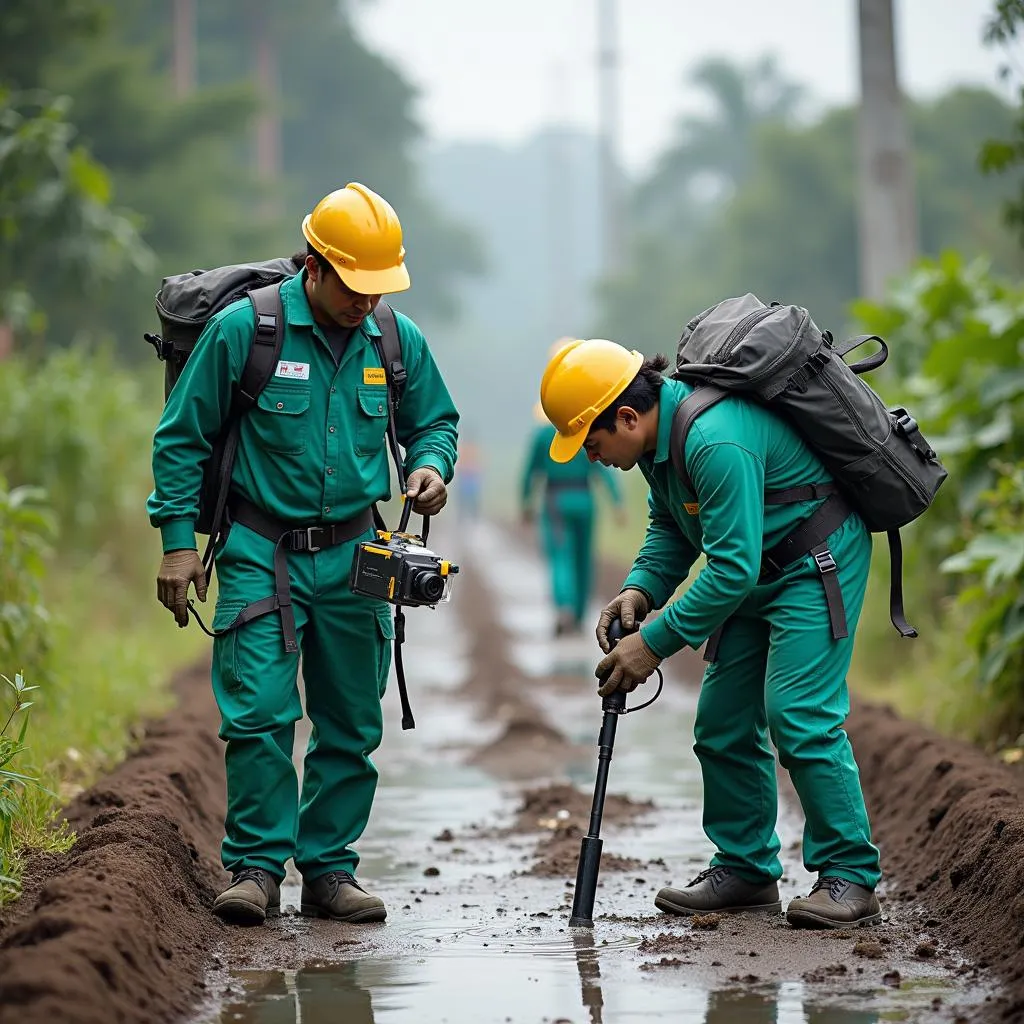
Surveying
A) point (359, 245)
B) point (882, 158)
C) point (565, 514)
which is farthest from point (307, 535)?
point (882, 158)

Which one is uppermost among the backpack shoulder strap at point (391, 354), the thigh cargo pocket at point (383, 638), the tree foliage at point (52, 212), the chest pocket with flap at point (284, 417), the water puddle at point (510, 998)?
the tree foliage at point (52, 212)

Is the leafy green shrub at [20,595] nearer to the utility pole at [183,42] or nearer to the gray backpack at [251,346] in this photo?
the gray backpack at [251,346]

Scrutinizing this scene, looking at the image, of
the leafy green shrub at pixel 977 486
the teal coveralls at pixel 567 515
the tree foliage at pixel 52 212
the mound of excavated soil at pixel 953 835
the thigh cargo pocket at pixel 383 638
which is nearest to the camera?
the mound of excavated soil at pixel 953 835

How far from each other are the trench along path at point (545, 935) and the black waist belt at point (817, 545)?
3.42 ft

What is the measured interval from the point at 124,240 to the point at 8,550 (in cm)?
424

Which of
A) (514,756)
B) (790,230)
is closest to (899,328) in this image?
(514,756)

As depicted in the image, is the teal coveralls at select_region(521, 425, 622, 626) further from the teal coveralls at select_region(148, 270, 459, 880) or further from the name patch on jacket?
the name patch on jacket

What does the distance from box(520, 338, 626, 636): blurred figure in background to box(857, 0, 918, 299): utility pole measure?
3.07 meters

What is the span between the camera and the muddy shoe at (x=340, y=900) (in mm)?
5863

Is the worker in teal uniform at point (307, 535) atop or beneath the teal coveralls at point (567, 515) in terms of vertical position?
beneath

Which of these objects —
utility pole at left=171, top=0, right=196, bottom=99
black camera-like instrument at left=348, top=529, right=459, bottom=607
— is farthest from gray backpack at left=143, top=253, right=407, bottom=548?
utility pole at left=171, top=0, right=196, bottom=99

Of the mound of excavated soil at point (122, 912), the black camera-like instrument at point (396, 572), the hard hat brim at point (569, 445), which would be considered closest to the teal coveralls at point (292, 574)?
the black camera-like instrument at point (396, 572)

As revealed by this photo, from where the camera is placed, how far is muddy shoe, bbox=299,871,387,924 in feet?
19.2

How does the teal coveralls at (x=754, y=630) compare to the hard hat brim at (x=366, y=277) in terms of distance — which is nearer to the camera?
the teal coveralls at (x=754, y=630)
